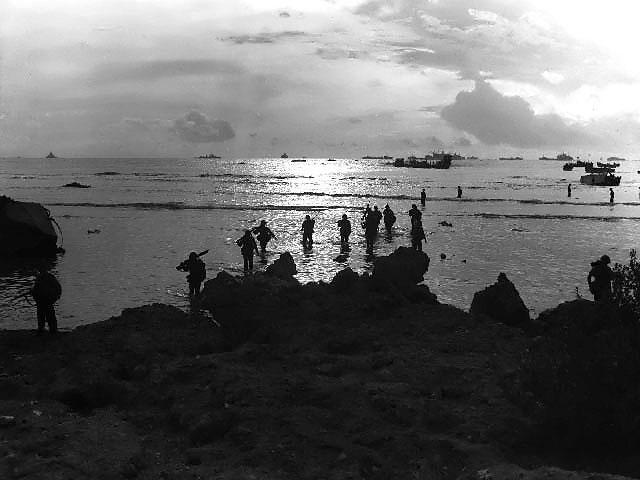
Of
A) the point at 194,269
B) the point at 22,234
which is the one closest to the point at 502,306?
the point at 194,269

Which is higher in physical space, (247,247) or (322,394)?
(247,247)

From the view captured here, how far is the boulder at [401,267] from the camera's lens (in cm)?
1414

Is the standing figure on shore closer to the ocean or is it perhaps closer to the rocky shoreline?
the rocky shoreline

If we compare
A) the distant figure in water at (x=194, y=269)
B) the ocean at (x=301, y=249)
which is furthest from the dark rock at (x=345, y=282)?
the distant figure in water at (x=194, y=269)

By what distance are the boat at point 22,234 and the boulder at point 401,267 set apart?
17.9 metres

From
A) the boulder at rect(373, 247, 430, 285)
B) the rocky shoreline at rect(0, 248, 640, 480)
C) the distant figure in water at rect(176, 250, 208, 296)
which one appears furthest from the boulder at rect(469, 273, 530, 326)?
the distant figure in water at rect(176, 250, 208, 296)

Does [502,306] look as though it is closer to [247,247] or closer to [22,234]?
[247,247]

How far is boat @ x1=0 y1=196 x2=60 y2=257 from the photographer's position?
A: 81.6ft

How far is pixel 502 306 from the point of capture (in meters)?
12.9

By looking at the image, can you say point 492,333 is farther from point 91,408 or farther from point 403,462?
point 91,408

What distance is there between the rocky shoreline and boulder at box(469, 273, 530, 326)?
0.09 metres

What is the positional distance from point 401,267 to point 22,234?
18.9 meters

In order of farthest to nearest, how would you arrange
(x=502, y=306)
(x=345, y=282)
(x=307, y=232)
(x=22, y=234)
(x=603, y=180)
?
1. (x=603, y=180)
2. (x=307, y=232)
3. (x=22, y=234)
4. (x=345, y=282)
5. (x=502, y=306)

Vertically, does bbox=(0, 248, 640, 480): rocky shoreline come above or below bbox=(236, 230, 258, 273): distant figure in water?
below
